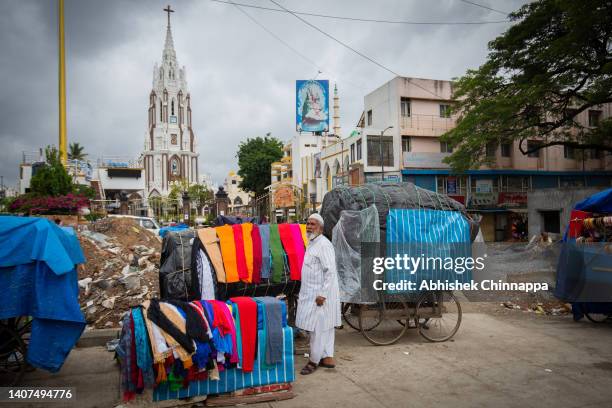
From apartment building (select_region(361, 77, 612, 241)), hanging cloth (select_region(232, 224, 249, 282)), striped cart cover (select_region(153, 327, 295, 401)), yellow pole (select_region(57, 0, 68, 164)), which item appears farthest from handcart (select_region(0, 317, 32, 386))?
apartment building (select_region(361, 77, 612, 241))

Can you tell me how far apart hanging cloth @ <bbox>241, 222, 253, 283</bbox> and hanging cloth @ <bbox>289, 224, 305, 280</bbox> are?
1.98 feet

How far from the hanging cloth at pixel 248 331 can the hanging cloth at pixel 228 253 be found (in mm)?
1086

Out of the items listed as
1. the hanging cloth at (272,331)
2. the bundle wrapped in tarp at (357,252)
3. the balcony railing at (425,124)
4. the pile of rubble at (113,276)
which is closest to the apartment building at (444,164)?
the balcony railing at (425,124)

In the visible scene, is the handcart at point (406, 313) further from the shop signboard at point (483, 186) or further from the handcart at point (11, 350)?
the shop signboard at point (483, 186)

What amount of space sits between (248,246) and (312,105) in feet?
128

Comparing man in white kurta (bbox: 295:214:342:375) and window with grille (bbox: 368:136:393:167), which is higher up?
window with grille (bbox: 368:136:393:167)

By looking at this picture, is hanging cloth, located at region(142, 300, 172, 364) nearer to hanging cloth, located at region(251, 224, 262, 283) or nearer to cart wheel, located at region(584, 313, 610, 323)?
hanging cloth, located at region(251, 224, 262, 283)

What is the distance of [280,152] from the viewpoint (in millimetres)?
54562

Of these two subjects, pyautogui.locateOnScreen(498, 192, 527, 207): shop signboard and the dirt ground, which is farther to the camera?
pyautogui.locateOnScreen(498, 192, 527, 207): shop signboard

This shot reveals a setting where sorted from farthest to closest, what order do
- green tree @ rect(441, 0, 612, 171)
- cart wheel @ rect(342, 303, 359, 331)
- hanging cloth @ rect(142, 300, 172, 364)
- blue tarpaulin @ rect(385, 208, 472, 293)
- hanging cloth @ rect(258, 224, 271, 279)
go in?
green tree @ rect(441, 0, 612, 171) < cart wheel @ rect(342, 303, 359, 331) < blue tarpaulin @ rect(385, 208, 472, 293) < hanging cloth @ rect(258, 224, 271, 279) < hanging cloth @ rect(142, 300, 172, 364)

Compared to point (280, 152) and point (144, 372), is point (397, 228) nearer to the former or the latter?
point (144, 372)

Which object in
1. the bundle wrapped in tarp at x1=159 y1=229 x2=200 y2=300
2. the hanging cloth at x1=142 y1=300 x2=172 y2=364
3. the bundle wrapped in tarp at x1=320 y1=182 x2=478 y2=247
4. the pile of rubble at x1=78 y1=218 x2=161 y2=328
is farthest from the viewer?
the pile of rubble at x1=78 y1=218 x2=161 y2=328

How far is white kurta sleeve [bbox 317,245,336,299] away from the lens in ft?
17.2

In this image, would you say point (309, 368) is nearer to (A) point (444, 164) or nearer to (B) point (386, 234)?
(B) point (386, 234)
